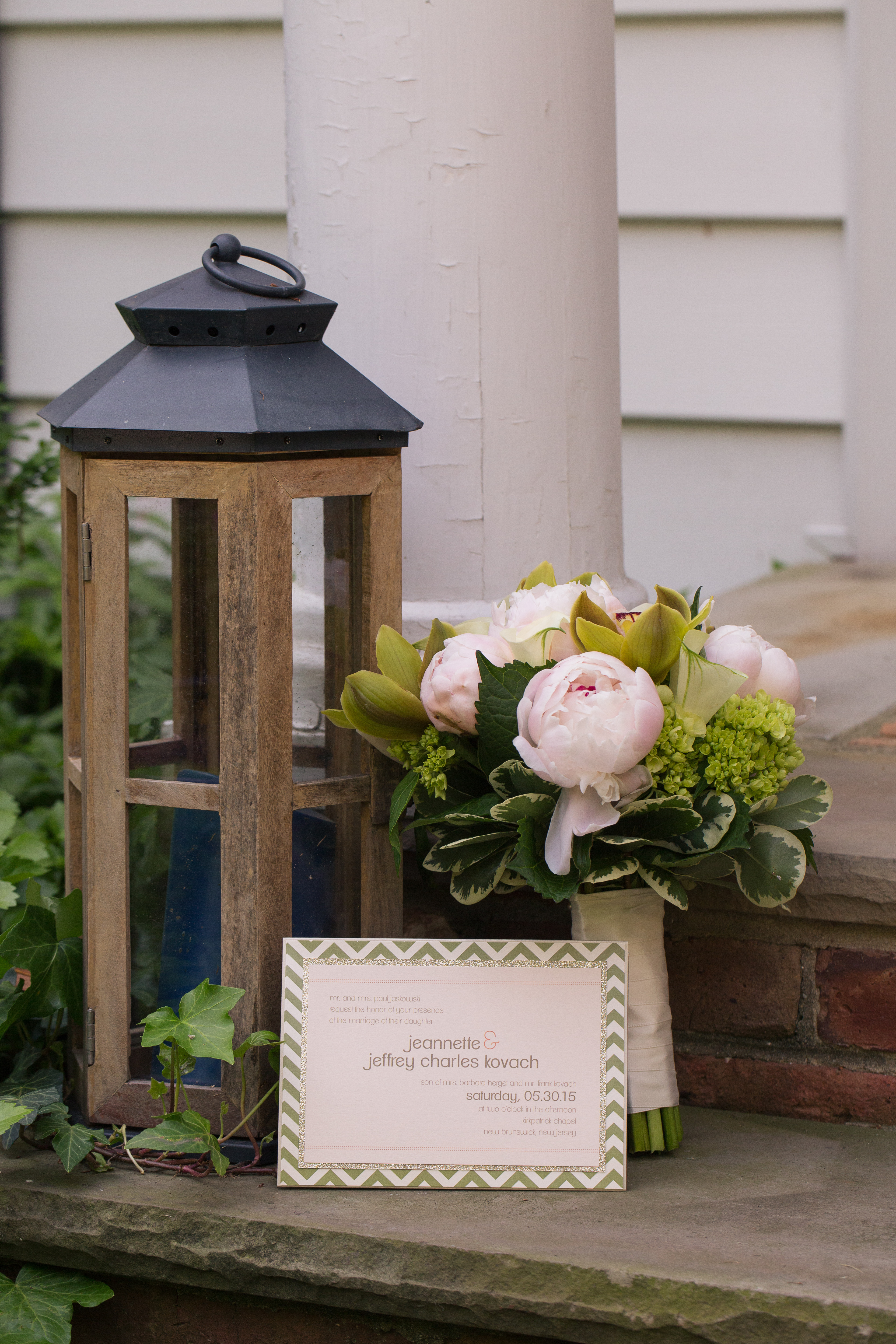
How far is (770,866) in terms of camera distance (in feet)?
3.80

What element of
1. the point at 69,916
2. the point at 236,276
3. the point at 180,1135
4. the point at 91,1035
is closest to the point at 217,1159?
the point at 180,1135

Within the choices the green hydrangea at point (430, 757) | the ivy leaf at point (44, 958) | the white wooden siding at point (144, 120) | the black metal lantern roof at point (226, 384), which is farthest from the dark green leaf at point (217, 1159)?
the white wooden siding at point (144, 120)

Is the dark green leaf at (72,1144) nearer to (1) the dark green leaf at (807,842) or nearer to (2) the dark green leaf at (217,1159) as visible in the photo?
(2) the dark green leaf at (217,1159)

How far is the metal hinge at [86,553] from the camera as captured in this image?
122cm

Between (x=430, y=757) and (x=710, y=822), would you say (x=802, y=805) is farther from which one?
(x=430, y=757)

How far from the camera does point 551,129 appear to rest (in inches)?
55.9

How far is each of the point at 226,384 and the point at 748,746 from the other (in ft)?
1.73

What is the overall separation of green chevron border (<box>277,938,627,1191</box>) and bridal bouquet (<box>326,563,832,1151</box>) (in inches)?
1.8

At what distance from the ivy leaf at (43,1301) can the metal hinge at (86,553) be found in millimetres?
599

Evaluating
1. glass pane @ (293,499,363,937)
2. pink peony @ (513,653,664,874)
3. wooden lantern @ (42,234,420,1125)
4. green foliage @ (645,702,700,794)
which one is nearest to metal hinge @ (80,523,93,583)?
wooden lantern @ (42,234,420,1125)

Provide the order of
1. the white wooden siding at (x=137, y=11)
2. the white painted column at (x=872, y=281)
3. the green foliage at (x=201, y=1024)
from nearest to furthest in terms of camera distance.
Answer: the green foliage at (x=201, y=1024), the white painted column at (x=872, y=281), the white wooden siding at (x=137, y=11)

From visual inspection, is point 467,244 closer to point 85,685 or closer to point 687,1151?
point 85,685

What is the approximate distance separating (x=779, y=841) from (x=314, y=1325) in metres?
0.56

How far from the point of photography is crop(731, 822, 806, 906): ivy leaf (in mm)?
1152
